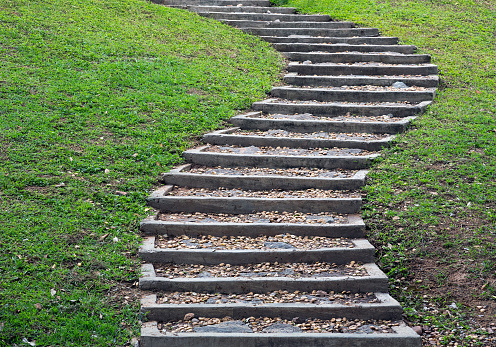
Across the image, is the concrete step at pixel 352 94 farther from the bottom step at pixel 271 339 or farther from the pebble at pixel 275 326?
the bottom step at pixel 271 339

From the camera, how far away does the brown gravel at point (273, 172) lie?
22.2 ft

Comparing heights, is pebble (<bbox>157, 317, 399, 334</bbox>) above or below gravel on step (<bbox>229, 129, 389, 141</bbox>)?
below

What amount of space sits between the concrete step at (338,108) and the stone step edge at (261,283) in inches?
167

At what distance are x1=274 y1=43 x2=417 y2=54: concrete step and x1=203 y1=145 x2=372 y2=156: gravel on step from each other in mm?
4390

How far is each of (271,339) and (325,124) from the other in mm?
4543

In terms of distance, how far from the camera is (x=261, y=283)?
488cm

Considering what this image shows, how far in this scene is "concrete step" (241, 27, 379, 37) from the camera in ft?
38.5

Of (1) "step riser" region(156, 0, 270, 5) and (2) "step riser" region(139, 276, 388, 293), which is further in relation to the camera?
(1) "step riser" region(156, 0, 270, 5)

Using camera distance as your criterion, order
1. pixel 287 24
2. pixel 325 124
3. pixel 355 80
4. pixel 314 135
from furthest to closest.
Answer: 1. pixel 287 24
2. pixel 355 80
3. pixel 325 124
4. pixel 314 135

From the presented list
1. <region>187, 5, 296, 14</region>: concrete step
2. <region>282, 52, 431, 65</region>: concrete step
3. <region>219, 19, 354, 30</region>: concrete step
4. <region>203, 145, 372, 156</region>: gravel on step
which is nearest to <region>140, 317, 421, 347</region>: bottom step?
<region>203, 145, 372, 156</region>: gravel on step

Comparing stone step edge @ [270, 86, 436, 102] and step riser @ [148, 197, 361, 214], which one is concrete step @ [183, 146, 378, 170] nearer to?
step riser @ [148, 197, 361, 214]

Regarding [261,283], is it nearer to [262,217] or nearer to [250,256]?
[250,256]

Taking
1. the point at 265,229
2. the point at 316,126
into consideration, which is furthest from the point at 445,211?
the point at 316,126

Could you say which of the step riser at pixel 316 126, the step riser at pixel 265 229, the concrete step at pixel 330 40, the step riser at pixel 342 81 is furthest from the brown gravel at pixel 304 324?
the concrete step at pixel 330 40
